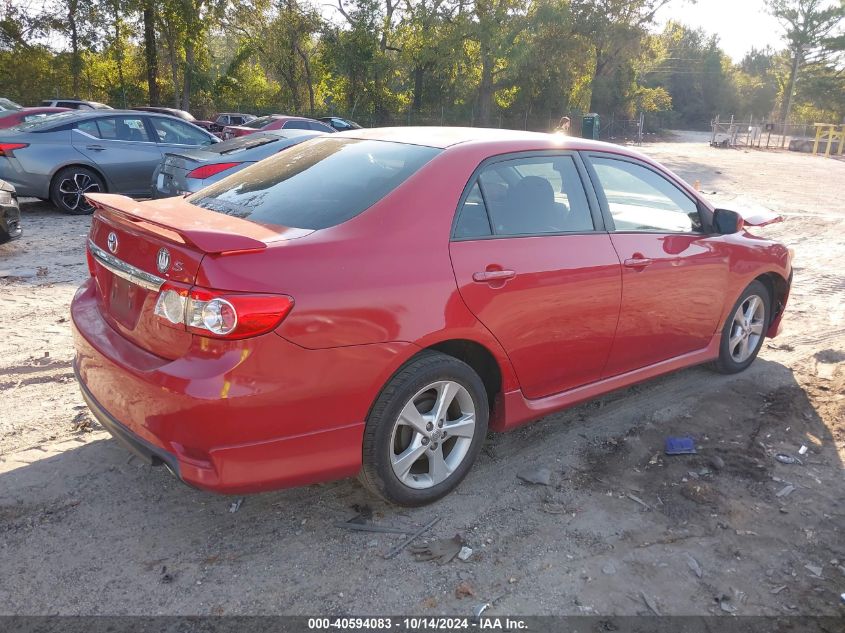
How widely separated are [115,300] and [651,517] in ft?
8.85

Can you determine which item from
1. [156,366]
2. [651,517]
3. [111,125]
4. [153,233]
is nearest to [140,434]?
[156,366]

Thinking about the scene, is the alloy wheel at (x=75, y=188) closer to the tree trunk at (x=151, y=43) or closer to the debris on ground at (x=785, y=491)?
the debris on ground at (x=785, y=491)


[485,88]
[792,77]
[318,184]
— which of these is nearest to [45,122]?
[318,184]

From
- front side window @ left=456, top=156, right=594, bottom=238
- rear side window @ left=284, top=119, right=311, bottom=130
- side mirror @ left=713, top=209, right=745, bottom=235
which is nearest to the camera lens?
front side window @ left=456, top=156, right=594, bottom=238

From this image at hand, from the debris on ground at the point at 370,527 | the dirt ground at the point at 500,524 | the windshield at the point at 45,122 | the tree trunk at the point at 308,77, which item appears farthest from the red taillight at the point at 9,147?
the tree trunk at the point at 308,77

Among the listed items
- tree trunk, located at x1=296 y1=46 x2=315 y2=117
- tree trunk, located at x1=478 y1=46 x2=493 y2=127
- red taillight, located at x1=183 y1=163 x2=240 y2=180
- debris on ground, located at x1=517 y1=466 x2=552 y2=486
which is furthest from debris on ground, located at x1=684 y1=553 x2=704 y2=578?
tree trunk, located at x1=296 y1=46 x2=315 y2=117

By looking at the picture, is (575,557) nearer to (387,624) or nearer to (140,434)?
(387,624)

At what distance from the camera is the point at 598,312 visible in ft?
12.2

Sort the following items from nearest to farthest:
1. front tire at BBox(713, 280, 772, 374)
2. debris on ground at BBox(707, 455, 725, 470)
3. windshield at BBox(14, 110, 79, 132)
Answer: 1. debris on ground at BBox(707, 455, 725, 470)
2. front tire at BBox(713, 280, 772, 374)
3. windshield at BBox(14, 110, 79, 132)

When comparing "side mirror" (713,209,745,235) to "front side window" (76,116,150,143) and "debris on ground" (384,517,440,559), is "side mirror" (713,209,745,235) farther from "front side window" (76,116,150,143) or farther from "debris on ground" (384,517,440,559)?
"front side window" (76,116,150,143)

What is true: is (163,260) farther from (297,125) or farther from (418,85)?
(418,85)

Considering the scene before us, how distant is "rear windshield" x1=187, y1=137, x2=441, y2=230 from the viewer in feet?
10.1

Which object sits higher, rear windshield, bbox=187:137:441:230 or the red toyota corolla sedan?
rear windshield, bbox=187:137:441:230

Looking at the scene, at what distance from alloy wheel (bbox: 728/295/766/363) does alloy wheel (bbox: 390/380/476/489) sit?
2598 mm
